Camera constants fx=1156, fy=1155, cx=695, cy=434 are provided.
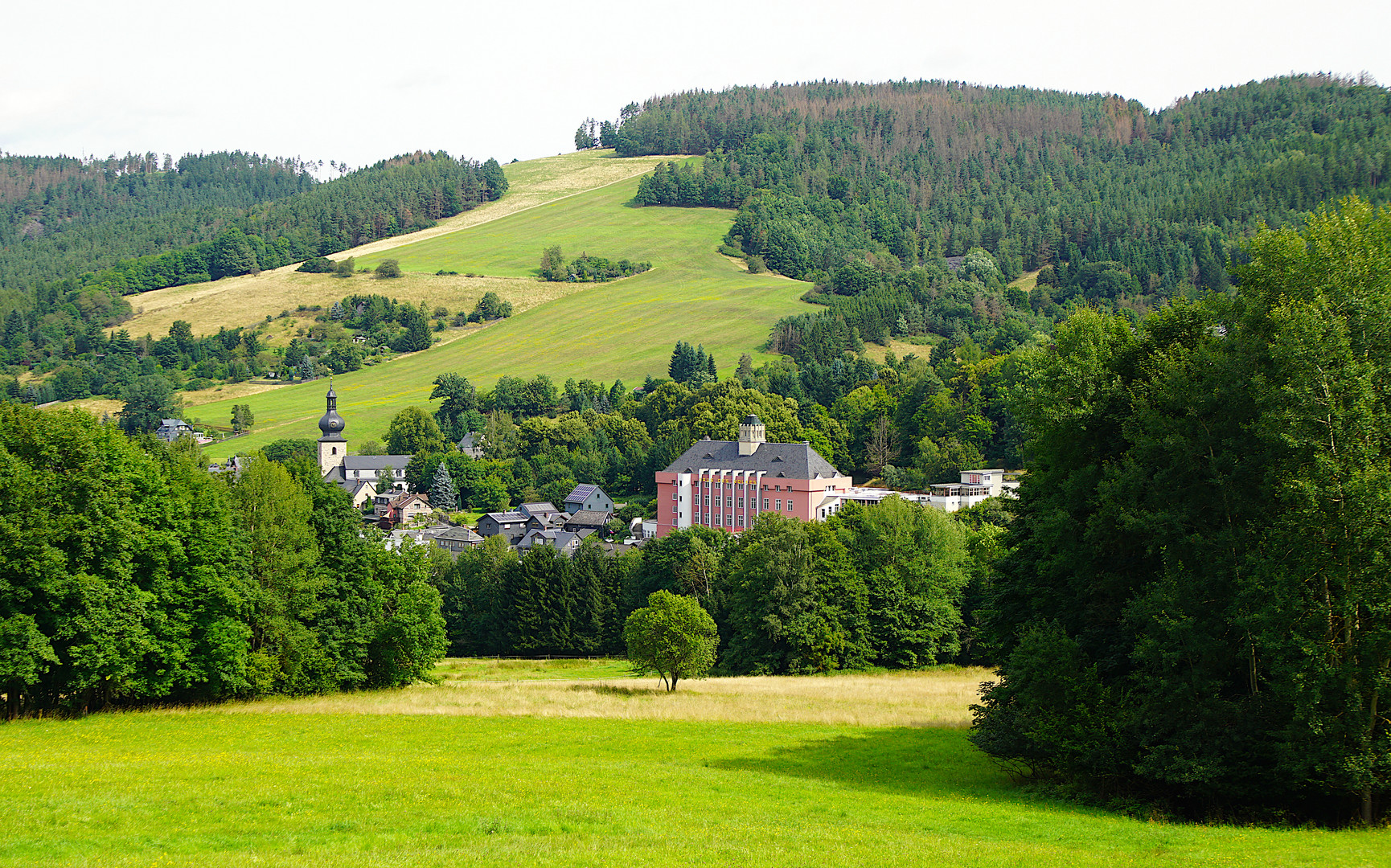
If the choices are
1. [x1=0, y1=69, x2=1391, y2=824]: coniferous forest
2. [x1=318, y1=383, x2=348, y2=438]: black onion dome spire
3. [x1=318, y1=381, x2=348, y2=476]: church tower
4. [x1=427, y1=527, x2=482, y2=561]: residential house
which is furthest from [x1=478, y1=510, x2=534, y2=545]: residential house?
[x1=0, y1=69, x2=1391, y2=824]: coniferous forest

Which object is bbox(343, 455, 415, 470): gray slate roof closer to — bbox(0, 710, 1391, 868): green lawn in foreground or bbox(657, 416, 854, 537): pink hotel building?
bbox(657, 416, 854, 537): pink hotel building

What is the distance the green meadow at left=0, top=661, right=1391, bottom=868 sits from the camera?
16.1 m

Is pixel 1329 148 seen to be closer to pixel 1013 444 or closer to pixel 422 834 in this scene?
pixel 1013 444

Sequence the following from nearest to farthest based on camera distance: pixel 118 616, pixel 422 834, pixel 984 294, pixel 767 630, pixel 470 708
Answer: pixel 422 834, pixel 118 616, pixel 470 708, pixel 767 630, pixel 984 294

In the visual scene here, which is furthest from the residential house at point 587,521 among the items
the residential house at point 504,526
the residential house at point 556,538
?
the residential house at point 504,526

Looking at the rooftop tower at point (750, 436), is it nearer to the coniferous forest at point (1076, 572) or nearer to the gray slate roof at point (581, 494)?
the gray slate roof at point (581, 494)

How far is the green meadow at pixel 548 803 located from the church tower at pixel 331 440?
362 ft

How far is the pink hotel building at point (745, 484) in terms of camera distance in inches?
4259

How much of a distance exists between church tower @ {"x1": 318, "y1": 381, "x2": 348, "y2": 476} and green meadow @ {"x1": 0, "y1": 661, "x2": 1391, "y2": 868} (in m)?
110

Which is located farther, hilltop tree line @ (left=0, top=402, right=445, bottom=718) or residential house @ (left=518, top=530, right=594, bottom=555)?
residential house @ (left=518, top=530, right=594, bottom=555)

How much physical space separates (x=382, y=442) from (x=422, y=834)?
13469 centimetres

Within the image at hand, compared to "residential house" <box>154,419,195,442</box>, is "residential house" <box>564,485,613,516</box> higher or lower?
lower

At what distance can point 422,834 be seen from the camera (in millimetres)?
16953

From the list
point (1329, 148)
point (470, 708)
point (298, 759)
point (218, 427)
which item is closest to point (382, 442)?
point (218, 427)
